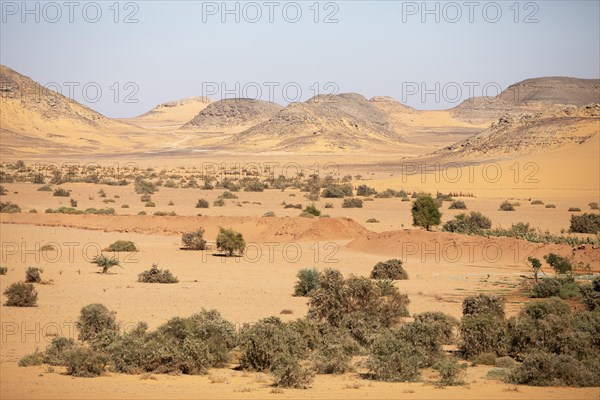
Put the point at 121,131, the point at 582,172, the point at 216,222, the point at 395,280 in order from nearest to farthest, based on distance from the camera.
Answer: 1. the point at 395,280
2. the point at 216,222
3. the point at 582,172
4. the point at 121,131

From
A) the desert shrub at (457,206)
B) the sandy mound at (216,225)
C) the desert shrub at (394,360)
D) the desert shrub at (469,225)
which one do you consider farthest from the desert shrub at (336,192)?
the desert shrub at (394,360)

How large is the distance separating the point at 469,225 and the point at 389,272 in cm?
1045

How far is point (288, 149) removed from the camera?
383 feet

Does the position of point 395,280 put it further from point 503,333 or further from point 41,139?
point 41,139

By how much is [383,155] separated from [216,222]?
79945 mm

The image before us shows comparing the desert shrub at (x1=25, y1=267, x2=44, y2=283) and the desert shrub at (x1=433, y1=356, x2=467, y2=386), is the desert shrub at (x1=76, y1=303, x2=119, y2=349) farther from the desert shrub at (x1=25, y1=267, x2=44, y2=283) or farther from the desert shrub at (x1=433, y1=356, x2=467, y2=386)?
the desert shrub at (x1=25, y1=267, x2=44, y2=283)

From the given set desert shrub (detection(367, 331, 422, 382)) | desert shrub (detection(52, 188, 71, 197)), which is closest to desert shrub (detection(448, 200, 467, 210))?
desert shrub (detection(52, 188, 71, 197))

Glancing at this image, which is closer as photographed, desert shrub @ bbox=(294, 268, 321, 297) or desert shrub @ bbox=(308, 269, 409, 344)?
desert shrub @ bbox=(308, 269, 409, 344)

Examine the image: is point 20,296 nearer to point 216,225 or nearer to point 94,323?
point 94,323

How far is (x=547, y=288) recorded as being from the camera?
20.6 metres

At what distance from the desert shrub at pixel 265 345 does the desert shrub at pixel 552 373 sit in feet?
10.7

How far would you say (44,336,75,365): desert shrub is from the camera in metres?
13.3

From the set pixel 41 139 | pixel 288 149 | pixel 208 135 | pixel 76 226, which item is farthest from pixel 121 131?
pixel 76 226

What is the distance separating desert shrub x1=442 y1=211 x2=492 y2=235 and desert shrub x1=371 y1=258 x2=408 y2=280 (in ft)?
28.1
